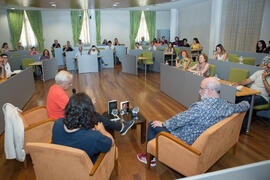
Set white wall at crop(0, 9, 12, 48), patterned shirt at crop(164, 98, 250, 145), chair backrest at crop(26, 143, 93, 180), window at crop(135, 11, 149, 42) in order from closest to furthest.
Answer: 1. chair backrest at crop(26, 143, 93, 180)
2. patterned shirt at crop(164, 98, 250, 145)
3. white wall at crop(0, 9, 12, 48)
4. window at crop(135, 11, 149, 42)

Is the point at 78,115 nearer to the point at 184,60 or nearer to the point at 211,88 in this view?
the point at 211,88

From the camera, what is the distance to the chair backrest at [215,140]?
1.93 meters

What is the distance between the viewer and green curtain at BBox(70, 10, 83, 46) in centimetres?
1343

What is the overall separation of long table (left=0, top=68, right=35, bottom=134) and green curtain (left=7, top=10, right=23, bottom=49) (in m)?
8.32

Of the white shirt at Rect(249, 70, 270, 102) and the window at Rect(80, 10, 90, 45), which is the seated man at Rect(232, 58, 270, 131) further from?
the window at Rect(80, 10, 90, 45)

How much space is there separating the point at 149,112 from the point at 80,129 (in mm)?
2886

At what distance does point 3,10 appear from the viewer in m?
11.3

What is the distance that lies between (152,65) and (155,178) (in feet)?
24.3

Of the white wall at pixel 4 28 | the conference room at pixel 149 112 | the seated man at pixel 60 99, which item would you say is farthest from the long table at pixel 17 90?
the white wall at pixel 4 28

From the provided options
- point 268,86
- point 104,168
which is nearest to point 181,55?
point 268,86

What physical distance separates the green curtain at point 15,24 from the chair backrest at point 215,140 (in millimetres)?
13578

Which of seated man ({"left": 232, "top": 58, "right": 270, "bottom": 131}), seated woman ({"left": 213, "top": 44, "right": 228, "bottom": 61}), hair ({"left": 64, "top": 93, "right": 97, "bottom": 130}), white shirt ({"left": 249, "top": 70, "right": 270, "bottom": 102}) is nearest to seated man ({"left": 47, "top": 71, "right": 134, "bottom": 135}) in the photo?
hair ({"left": 64, "top": 93, "right": 97, "bottom": 130})

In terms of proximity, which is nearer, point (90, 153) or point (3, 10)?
point (90, 153)

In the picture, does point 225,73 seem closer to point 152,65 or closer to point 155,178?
point 155,178
